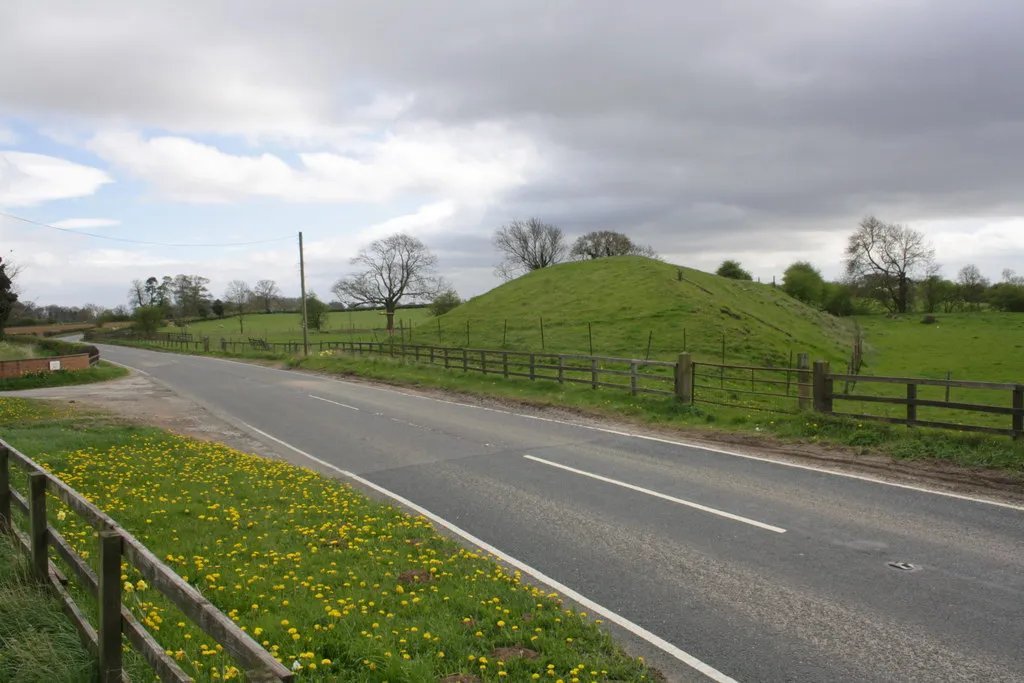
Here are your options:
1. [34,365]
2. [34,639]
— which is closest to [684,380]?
[34,639]

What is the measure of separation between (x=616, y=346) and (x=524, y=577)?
1222 inches

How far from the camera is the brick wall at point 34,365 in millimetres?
29142

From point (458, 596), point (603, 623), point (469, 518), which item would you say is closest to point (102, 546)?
point (458, 596)

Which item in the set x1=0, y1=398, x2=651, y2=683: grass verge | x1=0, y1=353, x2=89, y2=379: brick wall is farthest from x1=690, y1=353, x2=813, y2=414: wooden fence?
x1=0, y1=353, x2=89, y2=379: brick wall

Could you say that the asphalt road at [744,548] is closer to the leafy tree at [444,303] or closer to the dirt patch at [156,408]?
the dirt patch at [156,408]

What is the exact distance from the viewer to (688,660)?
4852 mm

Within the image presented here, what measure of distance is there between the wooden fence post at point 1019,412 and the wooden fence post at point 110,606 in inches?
483

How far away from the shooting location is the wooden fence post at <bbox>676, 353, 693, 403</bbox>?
16.8m

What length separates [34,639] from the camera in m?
4.05

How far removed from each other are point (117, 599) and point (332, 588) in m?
2.25

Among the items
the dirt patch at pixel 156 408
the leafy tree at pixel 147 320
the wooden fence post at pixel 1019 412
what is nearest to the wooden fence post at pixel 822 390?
the wooden fence post at pixel 1019 412

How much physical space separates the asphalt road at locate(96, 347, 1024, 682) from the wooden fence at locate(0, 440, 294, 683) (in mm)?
3275

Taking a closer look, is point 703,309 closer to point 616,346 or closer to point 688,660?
point 616,346

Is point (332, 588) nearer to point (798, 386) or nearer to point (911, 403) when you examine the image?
point (911, 403)
